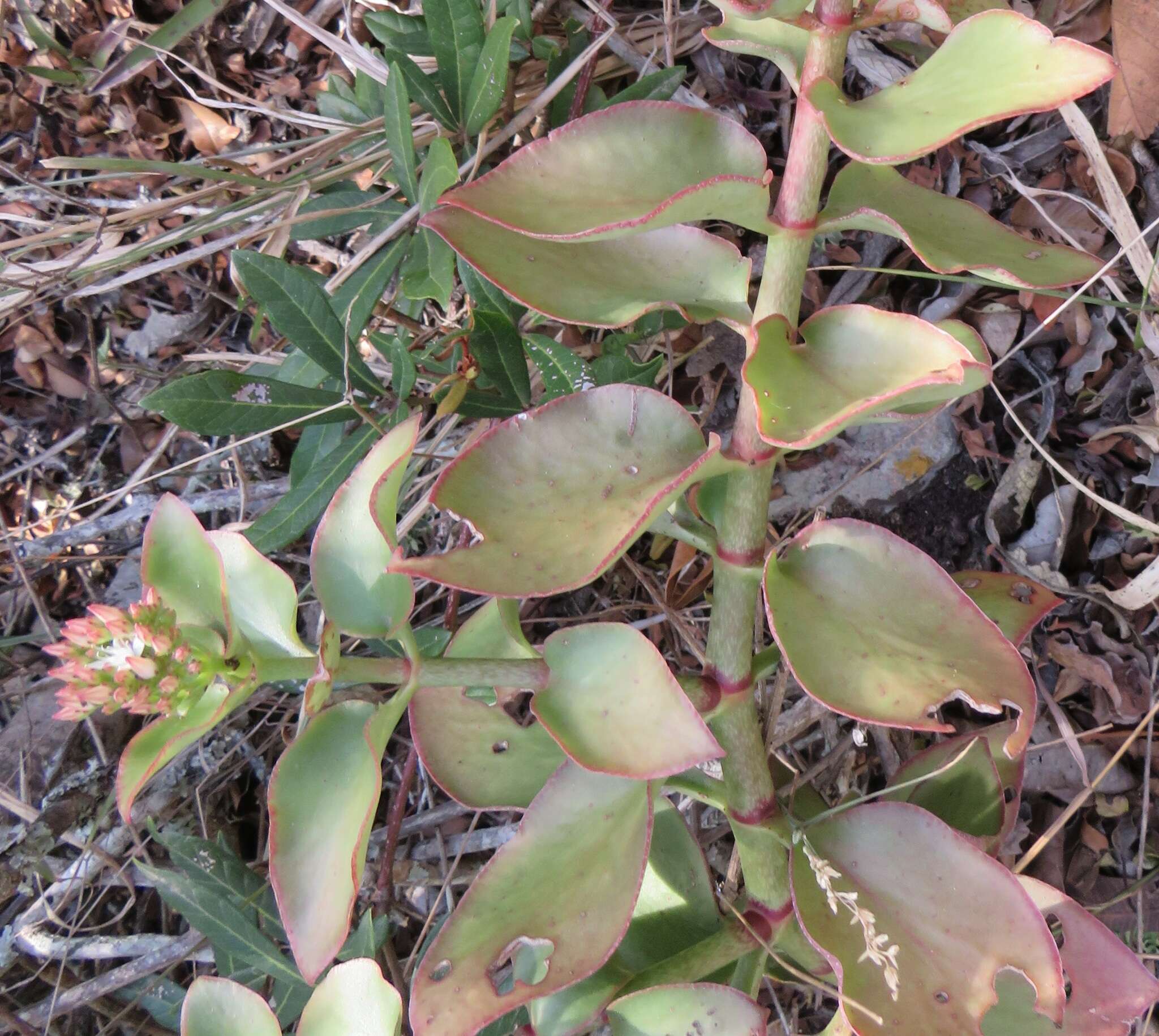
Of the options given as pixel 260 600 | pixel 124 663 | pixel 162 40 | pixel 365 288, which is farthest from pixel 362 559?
pixel 162 40

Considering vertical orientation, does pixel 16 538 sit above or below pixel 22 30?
below

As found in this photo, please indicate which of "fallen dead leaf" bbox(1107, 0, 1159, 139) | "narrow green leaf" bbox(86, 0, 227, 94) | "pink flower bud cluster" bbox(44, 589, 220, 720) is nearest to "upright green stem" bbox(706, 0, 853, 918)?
"pink flower bud cluster" bbox(44, 589, 220, 720)

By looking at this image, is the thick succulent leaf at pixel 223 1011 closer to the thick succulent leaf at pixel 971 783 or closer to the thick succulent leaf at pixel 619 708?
the thick succulent leaf at pixel 619 708

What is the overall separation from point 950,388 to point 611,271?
30 cm

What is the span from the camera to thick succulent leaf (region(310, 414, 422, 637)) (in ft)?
2.48

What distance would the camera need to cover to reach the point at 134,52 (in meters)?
1.55

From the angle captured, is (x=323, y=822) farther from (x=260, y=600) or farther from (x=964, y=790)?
(x=964, y=790)

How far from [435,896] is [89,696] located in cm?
89

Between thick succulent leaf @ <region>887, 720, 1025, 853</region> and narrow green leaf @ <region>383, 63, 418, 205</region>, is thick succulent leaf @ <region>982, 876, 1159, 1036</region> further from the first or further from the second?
narrow green leaf @ <region>383, 63, 418, 205</region>

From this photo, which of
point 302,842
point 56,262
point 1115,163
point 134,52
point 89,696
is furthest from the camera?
point 134,52

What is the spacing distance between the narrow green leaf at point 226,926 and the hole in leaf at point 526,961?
488 mm

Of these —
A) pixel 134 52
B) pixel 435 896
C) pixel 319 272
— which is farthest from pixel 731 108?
pixel 435 896

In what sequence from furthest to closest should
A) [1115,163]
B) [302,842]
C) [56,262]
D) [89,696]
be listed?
[56,262] → [1115,163] → [302,842] → [89,696]

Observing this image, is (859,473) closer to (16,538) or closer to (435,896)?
(435,896)
